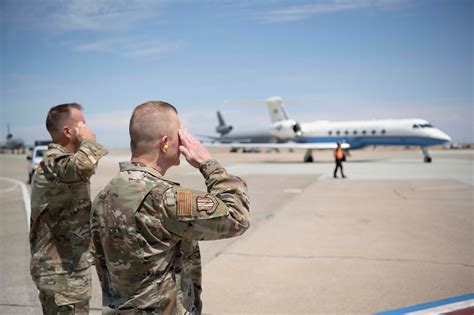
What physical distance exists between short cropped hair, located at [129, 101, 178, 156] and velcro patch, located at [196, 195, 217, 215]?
1.23 ft

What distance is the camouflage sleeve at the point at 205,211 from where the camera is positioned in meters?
2.02

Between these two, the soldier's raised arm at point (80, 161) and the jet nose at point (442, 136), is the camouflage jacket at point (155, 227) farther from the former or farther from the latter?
the jet nose at point (442, 136)

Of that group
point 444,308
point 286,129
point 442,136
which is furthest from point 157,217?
point 286,129

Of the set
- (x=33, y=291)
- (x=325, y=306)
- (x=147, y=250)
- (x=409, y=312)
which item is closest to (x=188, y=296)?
Answer: (x=147, y=250)

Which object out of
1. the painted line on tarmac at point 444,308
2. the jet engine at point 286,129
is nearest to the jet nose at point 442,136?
the jet engine at point 286,129

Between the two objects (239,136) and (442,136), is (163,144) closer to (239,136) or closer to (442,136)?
(442,136)

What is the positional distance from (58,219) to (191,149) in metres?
1.52

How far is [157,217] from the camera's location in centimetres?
204

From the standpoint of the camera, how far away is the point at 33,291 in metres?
5.47

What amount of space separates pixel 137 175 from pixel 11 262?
579 centimetres

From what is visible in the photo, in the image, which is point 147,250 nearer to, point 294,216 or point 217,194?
point 217,194

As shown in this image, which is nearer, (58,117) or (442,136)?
(58,117)

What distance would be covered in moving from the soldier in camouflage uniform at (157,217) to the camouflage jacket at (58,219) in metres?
0.97

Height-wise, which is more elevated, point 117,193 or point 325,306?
point 117,193
